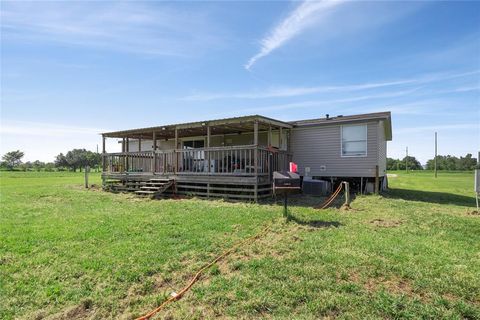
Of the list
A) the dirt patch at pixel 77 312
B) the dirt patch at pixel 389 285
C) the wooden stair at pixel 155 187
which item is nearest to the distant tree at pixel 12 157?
the wooden stair at pixel 155 187

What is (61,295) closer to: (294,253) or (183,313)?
(183,313)

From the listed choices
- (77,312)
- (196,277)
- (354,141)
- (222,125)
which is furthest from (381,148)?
(77,312)

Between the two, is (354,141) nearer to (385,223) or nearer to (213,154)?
(385,223)

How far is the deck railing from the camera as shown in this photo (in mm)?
10094

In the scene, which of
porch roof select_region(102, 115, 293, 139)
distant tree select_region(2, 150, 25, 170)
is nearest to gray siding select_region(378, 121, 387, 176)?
porch roof select_region(102, 115, 293, 139)

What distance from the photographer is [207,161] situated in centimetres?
1166

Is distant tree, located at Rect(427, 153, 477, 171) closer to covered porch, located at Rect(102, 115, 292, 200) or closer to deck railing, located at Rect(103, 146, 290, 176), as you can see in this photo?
covered porch, located at Rect(102, 115, 292, 200)

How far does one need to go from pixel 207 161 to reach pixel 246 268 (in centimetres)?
832

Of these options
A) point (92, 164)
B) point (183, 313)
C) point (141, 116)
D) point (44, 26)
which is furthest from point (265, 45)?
point (92, 164)

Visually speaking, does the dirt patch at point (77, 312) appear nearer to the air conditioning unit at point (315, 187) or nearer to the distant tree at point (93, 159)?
the air conditioning unit at point (315, 187)

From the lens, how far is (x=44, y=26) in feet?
24.4

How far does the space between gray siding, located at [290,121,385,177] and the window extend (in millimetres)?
152

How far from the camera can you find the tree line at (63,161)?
72.3 meters

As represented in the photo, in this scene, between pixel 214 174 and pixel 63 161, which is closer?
pixel 214 174
